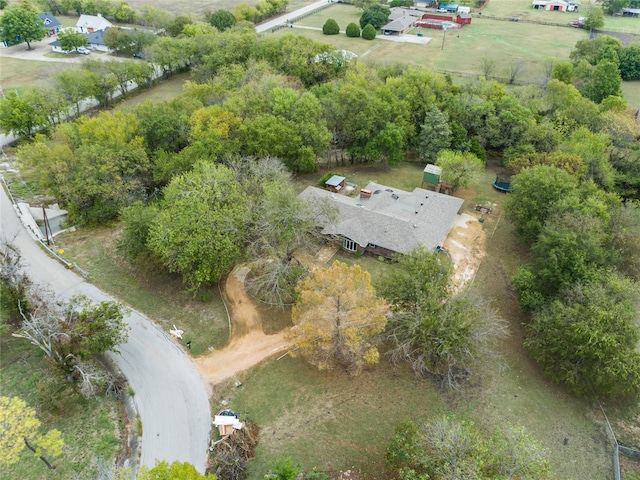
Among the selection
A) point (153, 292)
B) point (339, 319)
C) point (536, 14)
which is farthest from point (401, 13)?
point (339, 319)

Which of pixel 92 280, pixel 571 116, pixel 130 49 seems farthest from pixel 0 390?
pixel 130 49

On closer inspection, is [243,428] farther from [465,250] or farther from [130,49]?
[130,49]

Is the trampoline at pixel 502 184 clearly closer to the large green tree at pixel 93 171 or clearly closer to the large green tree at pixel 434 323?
the large green tree at pixel 434 323

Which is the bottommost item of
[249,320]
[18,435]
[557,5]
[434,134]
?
[249,320]

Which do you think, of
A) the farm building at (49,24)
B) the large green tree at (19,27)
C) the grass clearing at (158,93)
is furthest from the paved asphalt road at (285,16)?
the large green tree at (19,27)

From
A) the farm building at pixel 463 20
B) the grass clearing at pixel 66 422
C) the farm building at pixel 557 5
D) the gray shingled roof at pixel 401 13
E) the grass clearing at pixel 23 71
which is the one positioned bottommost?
the grass clearing at pixel 66 422

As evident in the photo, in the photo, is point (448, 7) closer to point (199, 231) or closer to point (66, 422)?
point (199, 231)

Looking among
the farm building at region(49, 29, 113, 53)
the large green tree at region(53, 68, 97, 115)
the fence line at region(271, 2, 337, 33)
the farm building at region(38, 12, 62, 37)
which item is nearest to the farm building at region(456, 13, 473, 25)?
the fence line at region(271, 2, 337, 33)

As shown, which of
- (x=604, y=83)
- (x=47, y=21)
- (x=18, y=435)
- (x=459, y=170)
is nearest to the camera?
(x=18, y=435)
